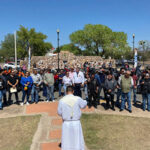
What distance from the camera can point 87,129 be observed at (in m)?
6.09

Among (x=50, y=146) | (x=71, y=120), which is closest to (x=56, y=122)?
(x=50, y=146)

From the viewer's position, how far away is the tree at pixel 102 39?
4644 centimetres

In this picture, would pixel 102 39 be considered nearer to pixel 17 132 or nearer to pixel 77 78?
pixel 77 78

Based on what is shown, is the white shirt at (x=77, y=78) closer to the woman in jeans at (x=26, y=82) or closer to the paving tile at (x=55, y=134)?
the woman in jeans at (x=26, y=82)

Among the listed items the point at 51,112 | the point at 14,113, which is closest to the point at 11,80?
the point at 14,113

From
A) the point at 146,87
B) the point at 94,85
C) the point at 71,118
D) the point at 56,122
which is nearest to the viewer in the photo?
the point at 71,118

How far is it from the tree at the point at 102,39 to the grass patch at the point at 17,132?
41690 millimetres

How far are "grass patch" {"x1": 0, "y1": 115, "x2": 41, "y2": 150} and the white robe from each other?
167cm

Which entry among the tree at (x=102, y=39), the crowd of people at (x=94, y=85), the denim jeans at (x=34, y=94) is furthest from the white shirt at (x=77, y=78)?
the tree at (x=102, y=39)

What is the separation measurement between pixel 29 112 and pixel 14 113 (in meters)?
0.70

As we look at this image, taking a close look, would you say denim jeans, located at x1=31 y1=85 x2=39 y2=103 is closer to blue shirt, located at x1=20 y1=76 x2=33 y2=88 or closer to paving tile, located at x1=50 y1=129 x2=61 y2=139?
blue shirt, located at x1=20 y1=76 x2=33 y2=88

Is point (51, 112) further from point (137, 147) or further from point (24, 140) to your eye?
point (137, 147)

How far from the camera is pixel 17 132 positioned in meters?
5.99

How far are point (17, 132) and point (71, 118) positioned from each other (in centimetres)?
311
